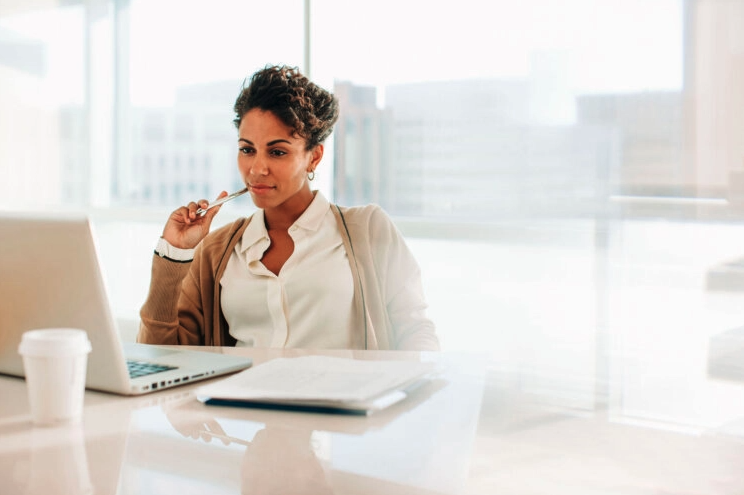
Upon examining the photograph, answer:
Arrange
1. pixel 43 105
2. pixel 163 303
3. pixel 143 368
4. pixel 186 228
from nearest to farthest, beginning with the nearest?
pixel 143 368 → pixel 163 303 → pixel 186 228 → pixel 43 105

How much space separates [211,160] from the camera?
12.9ft

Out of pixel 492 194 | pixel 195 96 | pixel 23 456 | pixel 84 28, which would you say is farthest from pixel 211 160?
pixel 23 456

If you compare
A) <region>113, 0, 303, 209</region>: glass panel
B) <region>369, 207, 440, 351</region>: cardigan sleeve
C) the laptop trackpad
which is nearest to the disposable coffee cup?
the laptop trackpad

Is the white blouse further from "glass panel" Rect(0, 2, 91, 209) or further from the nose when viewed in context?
"glass panel" Rect(0, 2, 91, 209)

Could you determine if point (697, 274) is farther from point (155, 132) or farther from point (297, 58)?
point (155, 132)

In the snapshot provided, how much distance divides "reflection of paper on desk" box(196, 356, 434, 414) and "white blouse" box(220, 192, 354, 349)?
0.67m

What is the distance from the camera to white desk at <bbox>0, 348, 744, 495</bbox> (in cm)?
70

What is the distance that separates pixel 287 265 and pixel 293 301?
0.09 metres

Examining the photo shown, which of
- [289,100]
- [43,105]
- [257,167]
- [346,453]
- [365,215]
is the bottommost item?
[346,453]

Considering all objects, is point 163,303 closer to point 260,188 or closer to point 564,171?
point 260,188

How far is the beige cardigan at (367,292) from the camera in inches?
70.2

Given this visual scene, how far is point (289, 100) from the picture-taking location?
1.95 meters

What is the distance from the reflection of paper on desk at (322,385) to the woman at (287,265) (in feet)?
2.17

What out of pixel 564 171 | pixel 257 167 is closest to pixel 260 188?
pixel 257 167
